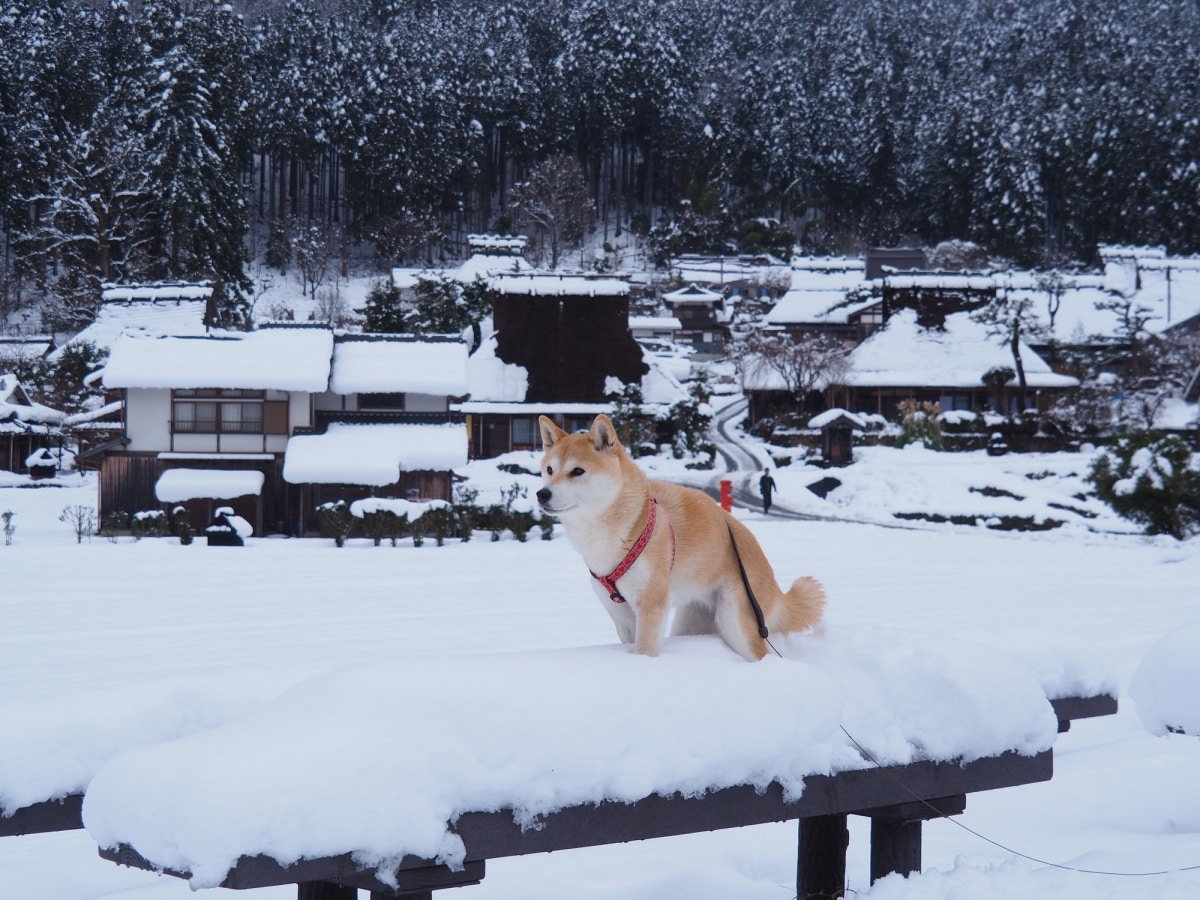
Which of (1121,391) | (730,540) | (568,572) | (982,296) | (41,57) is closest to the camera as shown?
(730,540)

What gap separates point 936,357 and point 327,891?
141 ft

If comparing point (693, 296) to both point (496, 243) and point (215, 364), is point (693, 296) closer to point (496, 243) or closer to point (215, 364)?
point (496, 243)

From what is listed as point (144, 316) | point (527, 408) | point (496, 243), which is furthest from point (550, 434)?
point (496, 243)

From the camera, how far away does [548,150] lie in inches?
2719

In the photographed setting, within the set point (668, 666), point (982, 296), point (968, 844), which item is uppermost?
point (982, 296)

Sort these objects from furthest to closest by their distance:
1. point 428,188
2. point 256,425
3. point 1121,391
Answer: point 428,188 → point 1121,391 → point 256,425

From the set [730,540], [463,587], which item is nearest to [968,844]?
[730,540]

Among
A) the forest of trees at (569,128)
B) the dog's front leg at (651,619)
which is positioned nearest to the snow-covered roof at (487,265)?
the forest of trees at (569,128)

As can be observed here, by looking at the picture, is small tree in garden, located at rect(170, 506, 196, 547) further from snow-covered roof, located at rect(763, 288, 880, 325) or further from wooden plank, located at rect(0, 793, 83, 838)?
snow-covered roof, located at rect(763, 288, 880, 325)

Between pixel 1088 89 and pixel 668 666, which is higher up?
pixel 1088 89

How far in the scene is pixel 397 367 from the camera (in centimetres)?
2581

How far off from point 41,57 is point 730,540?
61.2 metres

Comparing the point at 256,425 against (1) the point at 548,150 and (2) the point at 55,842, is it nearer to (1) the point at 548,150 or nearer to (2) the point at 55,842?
(2) the point at 55,842

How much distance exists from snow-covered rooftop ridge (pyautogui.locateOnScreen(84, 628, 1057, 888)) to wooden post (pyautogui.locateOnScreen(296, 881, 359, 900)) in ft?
2.17
